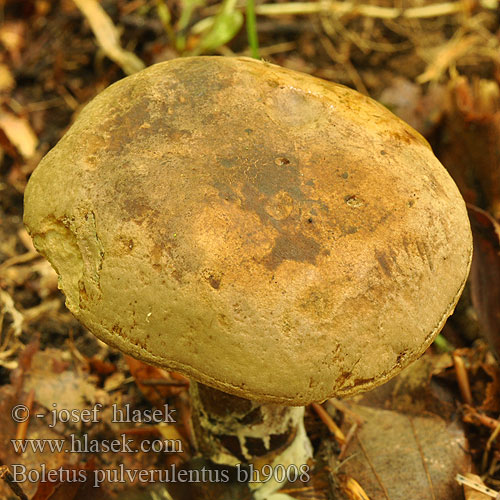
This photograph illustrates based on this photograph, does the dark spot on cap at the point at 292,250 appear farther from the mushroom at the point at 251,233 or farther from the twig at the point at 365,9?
the twig at the point at 365,9

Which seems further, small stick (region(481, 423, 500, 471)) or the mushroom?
small stick (region(481, 423, 500, 471))

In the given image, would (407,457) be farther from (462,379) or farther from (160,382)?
(160,382)

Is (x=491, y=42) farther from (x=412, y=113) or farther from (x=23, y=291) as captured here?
(x=23, y=291)

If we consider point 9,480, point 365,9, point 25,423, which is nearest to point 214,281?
point 9,480

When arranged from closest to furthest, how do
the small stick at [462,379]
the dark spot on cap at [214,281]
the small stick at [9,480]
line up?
the dark spot on cap at [214,281]
the small stick at [9,480]
the small stick at [462,379]

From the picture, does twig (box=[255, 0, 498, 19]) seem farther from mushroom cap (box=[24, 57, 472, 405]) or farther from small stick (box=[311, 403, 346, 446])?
small stick (box=[311, 403, 346, 446])

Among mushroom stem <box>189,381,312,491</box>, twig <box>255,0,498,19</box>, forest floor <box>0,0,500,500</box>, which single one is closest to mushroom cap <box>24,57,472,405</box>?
mushroom stem <box>189,381,312,491</box>

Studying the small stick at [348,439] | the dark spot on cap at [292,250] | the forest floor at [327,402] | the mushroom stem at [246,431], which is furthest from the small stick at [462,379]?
the dark spot on cap at [292,250]
